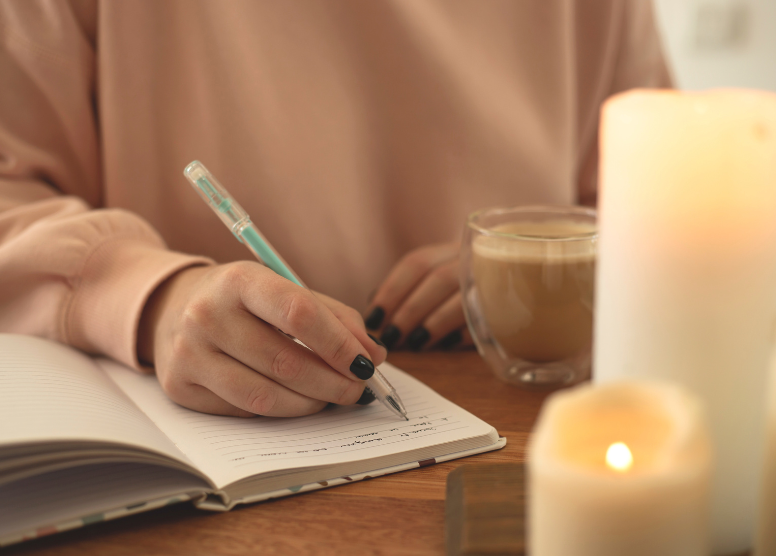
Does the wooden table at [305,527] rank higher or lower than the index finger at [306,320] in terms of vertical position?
lower

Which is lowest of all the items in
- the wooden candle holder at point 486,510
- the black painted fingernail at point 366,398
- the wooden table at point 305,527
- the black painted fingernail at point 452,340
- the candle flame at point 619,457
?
the black painted fingernail at point 452,340

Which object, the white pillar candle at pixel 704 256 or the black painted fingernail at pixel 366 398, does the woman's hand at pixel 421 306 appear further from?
the white pillar candle at pixel 704 256

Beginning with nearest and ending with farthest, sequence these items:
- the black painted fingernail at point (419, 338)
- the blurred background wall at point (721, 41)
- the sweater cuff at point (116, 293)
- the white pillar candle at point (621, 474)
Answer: the white pillar candle at point (621, 474) < the sweater cuff at point (116, 293) < the black painted fingernail at point (419, 338) < the blurred background wall at point (721, 41)

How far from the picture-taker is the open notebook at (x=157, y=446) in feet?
1.10

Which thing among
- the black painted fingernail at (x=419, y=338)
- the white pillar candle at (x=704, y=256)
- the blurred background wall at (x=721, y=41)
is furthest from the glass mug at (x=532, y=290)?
the blurred background wall at (x=721, y=41)

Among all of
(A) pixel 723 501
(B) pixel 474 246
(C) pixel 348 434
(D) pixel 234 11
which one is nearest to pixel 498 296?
(B) pixel 474 246

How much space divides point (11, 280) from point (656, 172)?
0.59 m

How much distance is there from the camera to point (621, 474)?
7.9 inches

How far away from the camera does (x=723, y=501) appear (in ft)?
0.83

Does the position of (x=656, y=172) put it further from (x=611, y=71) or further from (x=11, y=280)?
(x=611, y=71)

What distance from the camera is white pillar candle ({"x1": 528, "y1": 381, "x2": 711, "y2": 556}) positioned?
7.7 inches

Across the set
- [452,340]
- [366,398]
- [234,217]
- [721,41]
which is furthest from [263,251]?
[721,41]

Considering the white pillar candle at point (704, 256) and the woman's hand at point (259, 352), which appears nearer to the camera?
the white pillar candle at point (704, 256)

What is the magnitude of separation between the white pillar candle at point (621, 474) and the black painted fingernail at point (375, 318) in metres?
0.48
